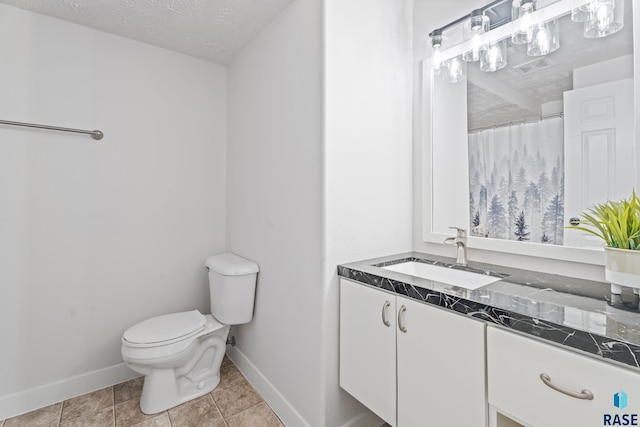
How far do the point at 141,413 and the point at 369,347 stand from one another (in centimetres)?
139

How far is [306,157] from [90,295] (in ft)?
5.40

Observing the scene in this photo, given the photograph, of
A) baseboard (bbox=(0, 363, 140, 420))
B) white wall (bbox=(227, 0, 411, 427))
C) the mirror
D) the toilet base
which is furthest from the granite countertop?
baseboard (bbox=(0, 363, 140, 420))

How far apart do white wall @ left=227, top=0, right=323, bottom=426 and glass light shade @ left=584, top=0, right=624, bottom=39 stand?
3.47 feet

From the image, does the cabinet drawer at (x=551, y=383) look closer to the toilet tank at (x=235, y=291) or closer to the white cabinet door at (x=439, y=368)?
the white cabinet door at (x=439, y=368)

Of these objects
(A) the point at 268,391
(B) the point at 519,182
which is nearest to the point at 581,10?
(B) the point at 519,182

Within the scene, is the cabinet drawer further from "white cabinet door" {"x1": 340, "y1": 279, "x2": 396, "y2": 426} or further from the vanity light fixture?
the vanity light fixture

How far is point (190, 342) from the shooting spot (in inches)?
69.1

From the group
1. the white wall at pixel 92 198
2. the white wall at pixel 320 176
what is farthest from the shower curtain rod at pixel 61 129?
the white wall at pixel 320 176

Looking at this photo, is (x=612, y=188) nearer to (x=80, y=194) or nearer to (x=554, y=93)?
(x=554, y=93)

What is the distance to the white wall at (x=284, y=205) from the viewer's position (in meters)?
1.46

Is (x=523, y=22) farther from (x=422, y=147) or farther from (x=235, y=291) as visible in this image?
(x=235, y=291)

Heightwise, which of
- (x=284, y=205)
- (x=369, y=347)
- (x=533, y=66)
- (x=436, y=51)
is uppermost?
(x=436, y=51)

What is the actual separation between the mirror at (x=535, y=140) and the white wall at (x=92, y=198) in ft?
5.57

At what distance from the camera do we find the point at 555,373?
2.50ft
